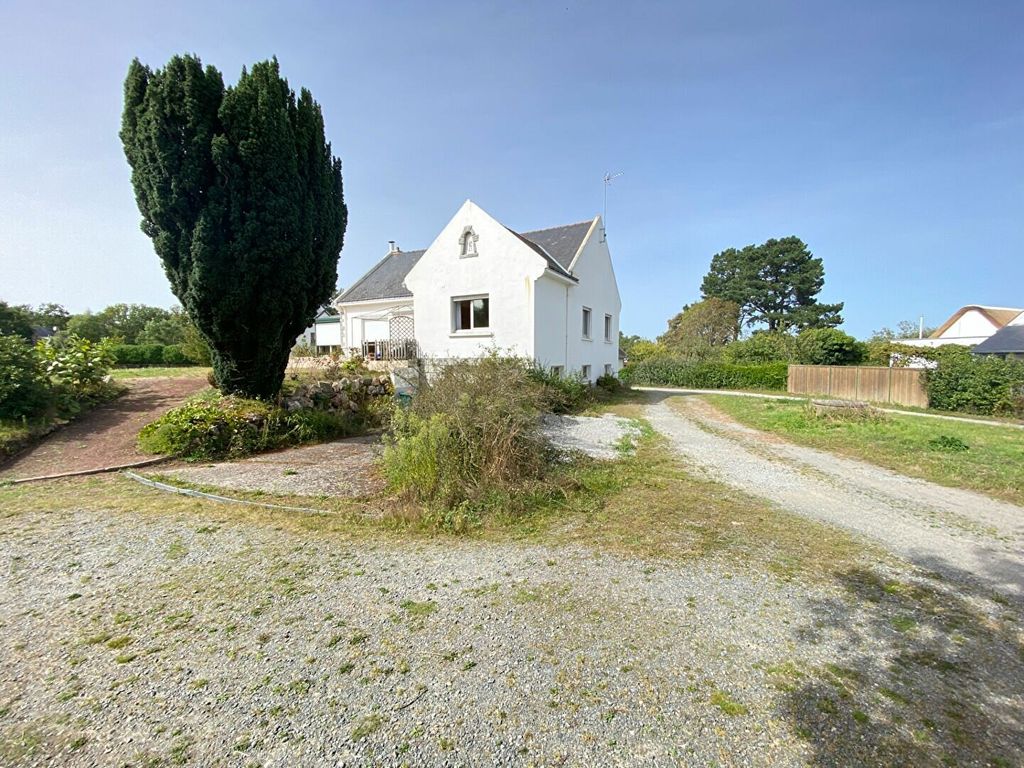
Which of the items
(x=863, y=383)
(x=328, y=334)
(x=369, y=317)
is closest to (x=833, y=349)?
(x=863, y=383)

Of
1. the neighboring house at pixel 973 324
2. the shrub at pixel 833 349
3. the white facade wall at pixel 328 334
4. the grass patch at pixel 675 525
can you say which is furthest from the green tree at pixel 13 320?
the neighboring house at pixel 973 324

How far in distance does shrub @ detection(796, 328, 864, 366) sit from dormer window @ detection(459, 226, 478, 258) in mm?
23470

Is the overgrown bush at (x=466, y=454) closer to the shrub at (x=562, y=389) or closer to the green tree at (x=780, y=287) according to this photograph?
the shrub at (x=562, y=389)

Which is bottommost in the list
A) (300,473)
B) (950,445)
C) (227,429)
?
(950,445)

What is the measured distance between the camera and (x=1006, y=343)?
26859 millimetres

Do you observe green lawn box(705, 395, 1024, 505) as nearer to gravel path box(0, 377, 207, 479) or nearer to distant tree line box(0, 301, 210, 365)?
gravel path box(0, 377, 207, 479)

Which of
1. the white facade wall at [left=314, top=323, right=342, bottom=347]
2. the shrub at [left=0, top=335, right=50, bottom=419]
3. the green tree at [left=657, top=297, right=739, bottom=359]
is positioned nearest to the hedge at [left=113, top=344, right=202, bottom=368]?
the white facade wall at [left=314, top=323, right=342, bottom=347]

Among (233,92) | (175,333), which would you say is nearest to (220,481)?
→ (233,92)

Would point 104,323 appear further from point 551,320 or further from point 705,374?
point 705,374

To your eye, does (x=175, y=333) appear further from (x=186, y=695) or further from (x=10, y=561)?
(x=186, y=695)

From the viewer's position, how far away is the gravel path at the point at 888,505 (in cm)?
433

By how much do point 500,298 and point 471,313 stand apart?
1551 millimetres

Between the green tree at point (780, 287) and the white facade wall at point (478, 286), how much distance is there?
A: 43.4 metres

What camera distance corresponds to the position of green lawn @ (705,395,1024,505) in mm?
7211
